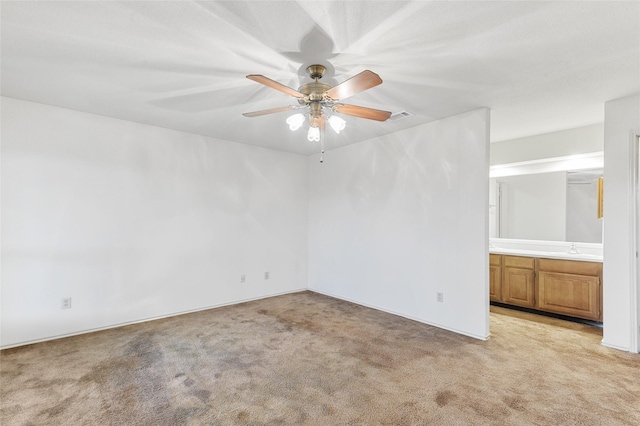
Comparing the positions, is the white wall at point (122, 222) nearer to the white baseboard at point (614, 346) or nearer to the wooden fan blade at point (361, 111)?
the wooden fan blade at point (361, 111)

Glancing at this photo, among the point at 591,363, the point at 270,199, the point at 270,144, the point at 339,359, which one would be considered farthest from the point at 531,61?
the point at 270,199

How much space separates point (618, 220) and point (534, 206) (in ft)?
5.79

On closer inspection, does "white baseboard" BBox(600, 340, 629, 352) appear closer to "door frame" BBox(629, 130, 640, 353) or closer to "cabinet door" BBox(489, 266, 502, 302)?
"door frame" BBox(629, 130, 640, 353)

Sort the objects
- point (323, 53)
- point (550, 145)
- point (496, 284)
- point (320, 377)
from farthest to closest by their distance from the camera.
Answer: point (496, 284)
point (550, 145)
point (320, 377)
point (323, 53)

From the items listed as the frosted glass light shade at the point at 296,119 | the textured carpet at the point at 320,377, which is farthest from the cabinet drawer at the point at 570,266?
the frosted glass light shade at the point at 296,119

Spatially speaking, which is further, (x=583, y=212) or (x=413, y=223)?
(x=583, y=212)

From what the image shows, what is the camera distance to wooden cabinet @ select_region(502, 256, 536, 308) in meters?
4.14

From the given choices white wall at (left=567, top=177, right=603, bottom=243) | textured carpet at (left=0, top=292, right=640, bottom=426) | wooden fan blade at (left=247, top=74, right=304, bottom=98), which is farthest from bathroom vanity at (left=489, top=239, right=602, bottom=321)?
wooden fan blade at (left=247, top=74, right=304, bottom=98)

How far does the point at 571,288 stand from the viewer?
12.5ft

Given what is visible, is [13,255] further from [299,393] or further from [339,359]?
[339,359]

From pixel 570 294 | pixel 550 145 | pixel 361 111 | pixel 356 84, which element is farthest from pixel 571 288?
pixel 356 84

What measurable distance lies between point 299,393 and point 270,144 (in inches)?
140

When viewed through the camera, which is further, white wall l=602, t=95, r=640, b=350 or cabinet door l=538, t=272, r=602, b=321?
cabinet door l=538, t=272, r=602, b=321

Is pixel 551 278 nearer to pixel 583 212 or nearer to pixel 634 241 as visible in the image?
pixel 583 212
